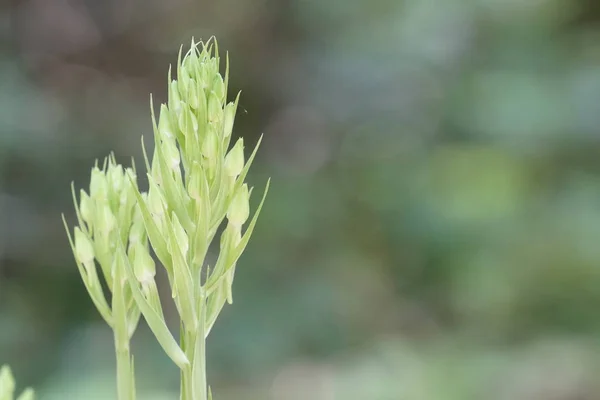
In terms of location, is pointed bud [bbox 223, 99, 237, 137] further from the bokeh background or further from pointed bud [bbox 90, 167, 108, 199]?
the bokeh background

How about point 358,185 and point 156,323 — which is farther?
point 358,185

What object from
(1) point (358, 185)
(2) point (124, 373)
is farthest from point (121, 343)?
(1) point (358, 185)

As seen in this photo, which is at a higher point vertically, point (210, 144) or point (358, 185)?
point (358, 185)

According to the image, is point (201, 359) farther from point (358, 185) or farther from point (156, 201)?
point (358, 185)

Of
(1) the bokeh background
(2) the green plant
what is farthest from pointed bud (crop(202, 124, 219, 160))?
(1) the bokeh background

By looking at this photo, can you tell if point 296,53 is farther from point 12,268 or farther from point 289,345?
point 12,268
